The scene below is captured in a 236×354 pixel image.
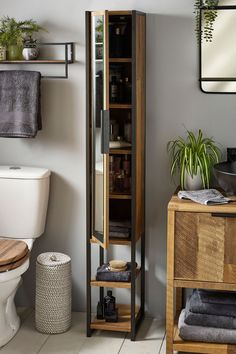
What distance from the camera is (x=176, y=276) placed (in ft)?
11.2

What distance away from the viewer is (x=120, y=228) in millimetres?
3688

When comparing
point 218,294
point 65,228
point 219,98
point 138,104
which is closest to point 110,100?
point 138,104

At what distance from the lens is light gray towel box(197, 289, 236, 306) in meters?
3.49

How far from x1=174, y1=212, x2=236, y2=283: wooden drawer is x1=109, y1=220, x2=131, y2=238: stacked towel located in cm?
37

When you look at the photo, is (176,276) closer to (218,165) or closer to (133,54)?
(218,165)

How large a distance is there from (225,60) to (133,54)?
50 cm

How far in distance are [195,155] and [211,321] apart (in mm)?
809

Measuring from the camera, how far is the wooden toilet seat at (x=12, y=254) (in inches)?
138

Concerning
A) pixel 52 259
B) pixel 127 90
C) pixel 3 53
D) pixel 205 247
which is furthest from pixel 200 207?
pixel 3 53

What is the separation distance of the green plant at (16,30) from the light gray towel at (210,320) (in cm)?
165

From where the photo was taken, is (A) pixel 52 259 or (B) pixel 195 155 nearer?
(B) pixel 195 155

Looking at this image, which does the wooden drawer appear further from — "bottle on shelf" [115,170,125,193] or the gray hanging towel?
the gray hanging towel

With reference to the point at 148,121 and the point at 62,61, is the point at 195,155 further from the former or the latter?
the point at 62,61

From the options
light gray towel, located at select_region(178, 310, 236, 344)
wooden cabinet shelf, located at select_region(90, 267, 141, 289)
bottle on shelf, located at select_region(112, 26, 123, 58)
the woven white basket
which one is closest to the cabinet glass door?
bottle on shelf, located at select_region(112, 26, 123, 58)
